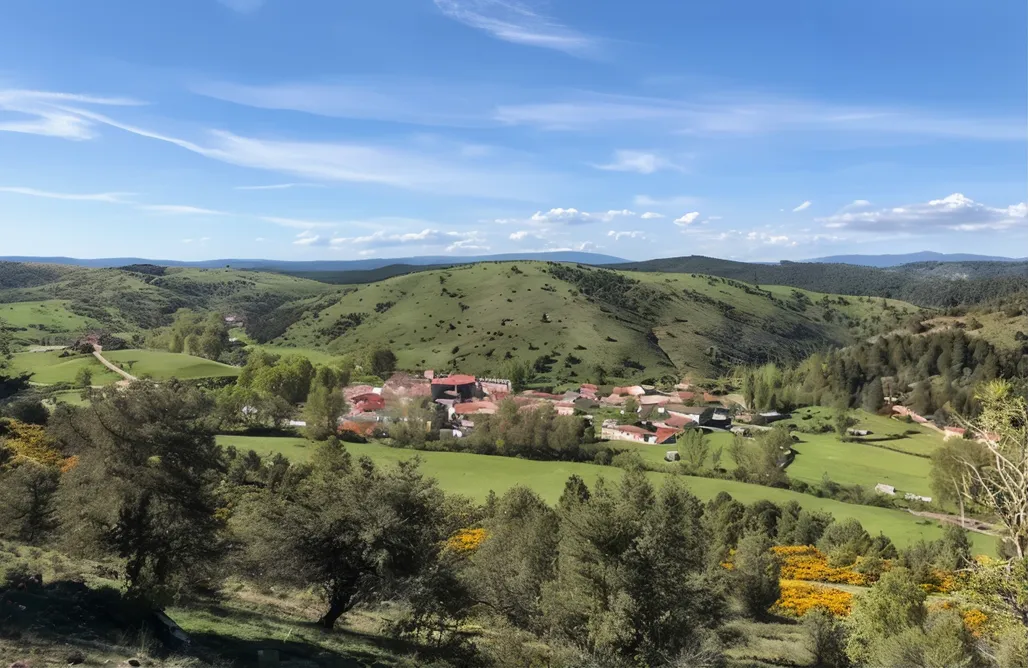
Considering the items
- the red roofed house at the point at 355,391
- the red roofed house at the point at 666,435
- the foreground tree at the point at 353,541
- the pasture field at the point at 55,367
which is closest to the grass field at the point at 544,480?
the red roofed house at the point at 666,435

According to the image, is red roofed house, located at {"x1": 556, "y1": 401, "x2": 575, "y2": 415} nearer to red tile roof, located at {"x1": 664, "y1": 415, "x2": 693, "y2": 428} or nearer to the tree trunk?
red tile roof, located at {"x1": 664, "y1": 415, "x2": 693, "y2": 428}

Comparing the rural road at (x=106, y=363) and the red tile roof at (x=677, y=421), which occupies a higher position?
the rural road at (x=106, y=363)

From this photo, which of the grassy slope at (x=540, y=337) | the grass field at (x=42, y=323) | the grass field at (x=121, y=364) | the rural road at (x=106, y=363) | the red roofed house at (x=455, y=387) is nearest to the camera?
the rural road at (x=106, y=363)

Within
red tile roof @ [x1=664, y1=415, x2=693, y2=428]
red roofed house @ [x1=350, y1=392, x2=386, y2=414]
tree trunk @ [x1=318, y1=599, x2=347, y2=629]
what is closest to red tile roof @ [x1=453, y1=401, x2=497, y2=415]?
red roofed house @ [x1=350, y1=392, x2=386, y2=414]

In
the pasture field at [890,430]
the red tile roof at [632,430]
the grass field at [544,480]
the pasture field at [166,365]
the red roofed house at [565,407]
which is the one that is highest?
the pasture field at [166,365]

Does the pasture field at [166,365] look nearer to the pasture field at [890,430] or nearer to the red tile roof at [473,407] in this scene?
the red tile roof at [473,407]

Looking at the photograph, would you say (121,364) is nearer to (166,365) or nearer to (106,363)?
(106,363)

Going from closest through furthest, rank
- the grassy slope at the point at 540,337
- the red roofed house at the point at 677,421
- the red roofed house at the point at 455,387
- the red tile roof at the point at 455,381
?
the red roofed house at the point at 677,421
the red roofed house at the point at 455,387
the red tile roof at the point at 455,381
the grassy slope at the point at 540,337

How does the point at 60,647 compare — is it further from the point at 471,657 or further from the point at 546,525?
the point at 546,525
